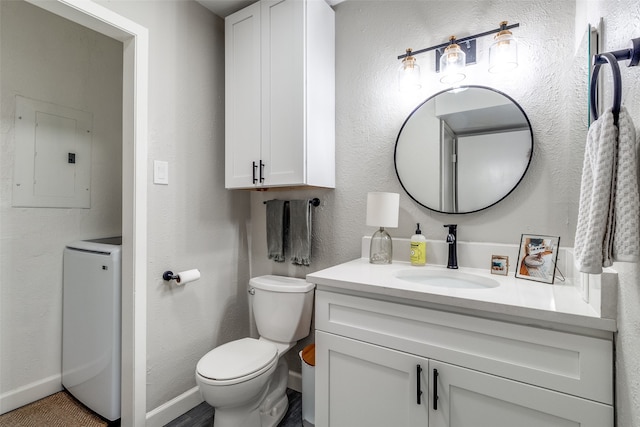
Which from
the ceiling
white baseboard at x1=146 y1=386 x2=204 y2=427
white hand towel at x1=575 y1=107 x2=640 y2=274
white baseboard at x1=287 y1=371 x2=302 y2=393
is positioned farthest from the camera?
white baseboard at x1=287 y1=371 x2=302 y2=393

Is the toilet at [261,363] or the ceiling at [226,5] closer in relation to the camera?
the toilet at [261,363]

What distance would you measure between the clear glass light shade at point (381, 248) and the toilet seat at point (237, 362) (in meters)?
0.72

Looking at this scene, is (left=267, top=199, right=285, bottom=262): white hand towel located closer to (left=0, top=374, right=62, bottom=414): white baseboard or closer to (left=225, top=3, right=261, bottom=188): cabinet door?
(left=225, top=3, right=261, bottom=188): cabinet door

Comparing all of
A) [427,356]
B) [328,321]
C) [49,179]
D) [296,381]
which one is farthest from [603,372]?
[49,179]

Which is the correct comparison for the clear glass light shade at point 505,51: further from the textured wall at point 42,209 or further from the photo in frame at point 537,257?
the textured wall at point 42,209

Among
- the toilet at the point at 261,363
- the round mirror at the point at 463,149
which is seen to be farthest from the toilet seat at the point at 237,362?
the round mirror at the point at 463,149

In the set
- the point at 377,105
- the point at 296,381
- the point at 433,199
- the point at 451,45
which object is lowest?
the point at 296,381

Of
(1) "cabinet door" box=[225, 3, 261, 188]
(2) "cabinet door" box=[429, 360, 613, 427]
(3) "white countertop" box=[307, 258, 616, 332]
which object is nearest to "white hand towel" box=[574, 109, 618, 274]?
(3) "white countertop" box=[307, 258, 616, 332]

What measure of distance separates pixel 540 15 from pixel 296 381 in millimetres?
2324

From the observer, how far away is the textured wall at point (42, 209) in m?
1.69

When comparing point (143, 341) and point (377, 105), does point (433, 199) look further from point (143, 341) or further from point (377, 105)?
point (143, 341)

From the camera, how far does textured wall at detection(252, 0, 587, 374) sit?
4.08 ft

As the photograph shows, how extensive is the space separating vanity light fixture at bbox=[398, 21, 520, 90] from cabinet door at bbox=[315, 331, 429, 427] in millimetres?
1278

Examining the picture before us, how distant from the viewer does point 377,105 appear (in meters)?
1.69
